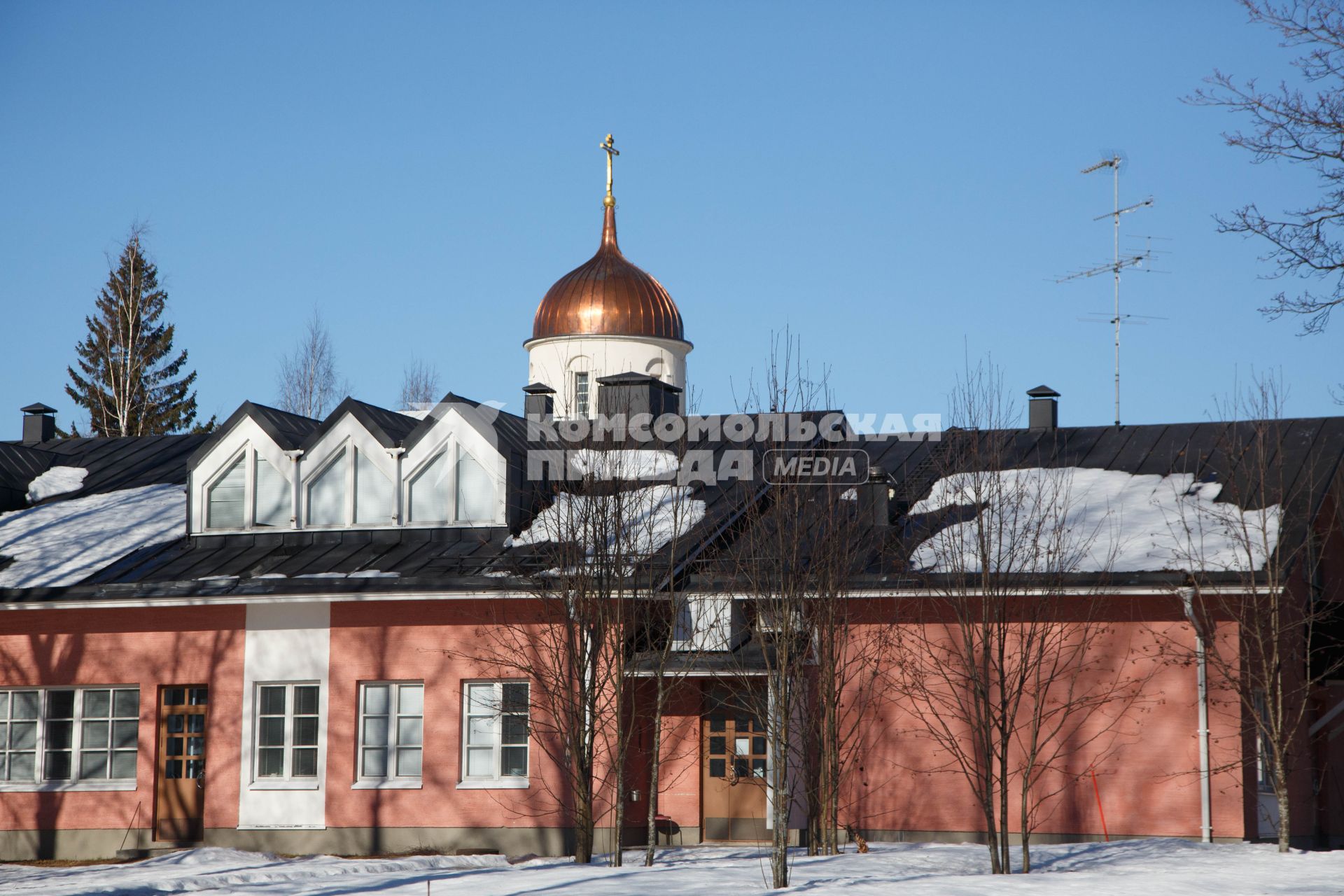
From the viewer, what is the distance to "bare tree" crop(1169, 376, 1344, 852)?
54.3 ft

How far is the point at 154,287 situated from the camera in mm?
44125

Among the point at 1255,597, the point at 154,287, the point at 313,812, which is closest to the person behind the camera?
the point at 1255,597

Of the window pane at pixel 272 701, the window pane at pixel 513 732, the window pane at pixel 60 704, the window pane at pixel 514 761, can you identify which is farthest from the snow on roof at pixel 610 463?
the window pane at pixel 60 704

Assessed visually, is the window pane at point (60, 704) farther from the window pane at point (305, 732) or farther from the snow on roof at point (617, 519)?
the snow on roof at point (617, 519)

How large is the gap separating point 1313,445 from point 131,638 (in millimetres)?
15930

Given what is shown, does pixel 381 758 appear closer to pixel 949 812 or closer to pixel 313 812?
pixel 313 812

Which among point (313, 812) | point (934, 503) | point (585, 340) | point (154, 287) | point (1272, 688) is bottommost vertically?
point (313, 812)

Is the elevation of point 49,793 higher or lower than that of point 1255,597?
lower

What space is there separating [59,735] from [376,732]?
4.57 metres

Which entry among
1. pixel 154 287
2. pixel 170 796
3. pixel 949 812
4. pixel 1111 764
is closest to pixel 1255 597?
pixel 1111 764

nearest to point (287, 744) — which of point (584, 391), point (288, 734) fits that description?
point (288, 734)

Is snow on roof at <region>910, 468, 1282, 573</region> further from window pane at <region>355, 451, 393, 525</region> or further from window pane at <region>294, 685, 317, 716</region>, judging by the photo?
window pane at <region>294, 685, 317, 716</region>

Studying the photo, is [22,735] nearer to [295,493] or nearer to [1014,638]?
[295,493]

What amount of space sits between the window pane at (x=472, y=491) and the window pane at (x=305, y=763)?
3577mm
